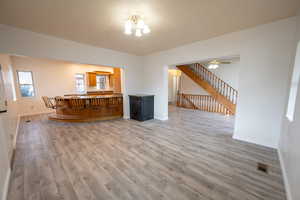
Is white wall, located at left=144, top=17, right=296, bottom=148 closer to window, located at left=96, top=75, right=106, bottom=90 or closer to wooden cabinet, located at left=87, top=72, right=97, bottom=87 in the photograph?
wooden cabinet, located at left=87, top=72, right=97, bottom=87

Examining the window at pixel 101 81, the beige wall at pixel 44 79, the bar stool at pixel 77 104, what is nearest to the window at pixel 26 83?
the beige wall at pixel 44 79

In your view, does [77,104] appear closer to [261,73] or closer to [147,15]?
[147,15]

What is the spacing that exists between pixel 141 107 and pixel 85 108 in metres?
2.24

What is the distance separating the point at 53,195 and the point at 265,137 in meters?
4.06

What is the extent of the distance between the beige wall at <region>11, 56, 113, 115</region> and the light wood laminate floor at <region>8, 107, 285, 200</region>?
328cm

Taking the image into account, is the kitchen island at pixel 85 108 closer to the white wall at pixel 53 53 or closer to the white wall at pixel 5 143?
the white wall at pixel 53 53

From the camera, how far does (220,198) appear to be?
1.45 metres

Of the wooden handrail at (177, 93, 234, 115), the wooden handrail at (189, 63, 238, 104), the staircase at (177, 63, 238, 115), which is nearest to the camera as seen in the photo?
the staircase at (177, 63, 238, 115)

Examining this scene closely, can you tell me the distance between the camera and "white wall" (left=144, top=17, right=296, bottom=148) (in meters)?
2.40

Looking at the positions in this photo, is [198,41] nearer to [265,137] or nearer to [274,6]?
[274,6]

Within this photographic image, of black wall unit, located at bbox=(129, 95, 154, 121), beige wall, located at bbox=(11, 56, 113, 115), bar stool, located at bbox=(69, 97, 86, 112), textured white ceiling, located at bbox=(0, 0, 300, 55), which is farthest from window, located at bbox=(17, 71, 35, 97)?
black wall unit, located at bbox=(129, 95, 154, 121)

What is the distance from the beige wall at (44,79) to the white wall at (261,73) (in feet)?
23.1

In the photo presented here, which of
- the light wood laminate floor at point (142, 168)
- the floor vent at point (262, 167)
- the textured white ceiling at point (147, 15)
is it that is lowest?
the light wood laminate floor at point (142, 168)

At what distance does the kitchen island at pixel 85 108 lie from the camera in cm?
464
